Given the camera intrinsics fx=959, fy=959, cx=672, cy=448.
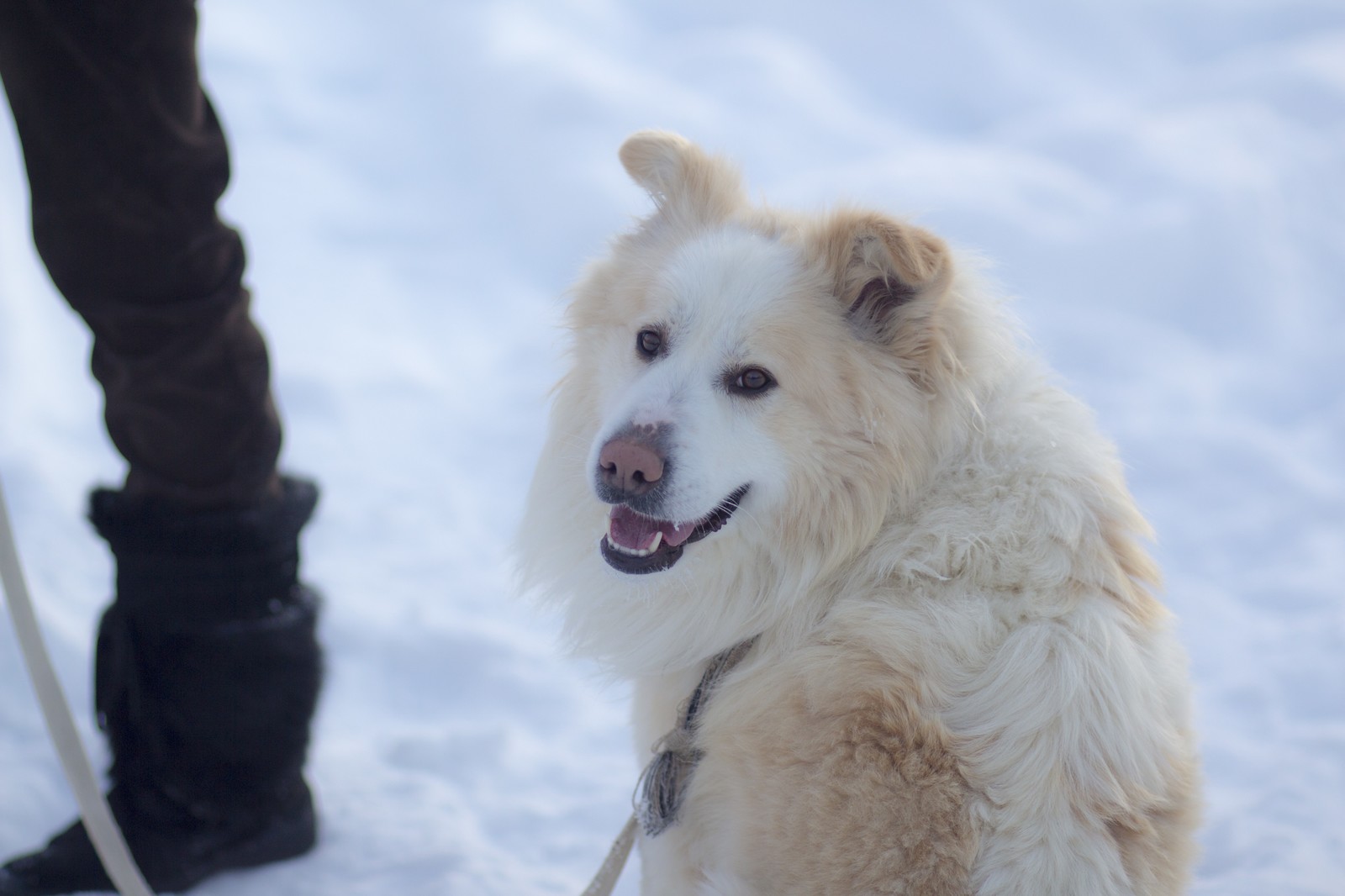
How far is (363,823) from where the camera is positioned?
288 cm

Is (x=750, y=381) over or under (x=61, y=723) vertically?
over

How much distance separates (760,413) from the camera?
2066mm

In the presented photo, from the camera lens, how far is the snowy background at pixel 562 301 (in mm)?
3066

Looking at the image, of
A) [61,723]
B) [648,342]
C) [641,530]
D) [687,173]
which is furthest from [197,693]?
[687,173]

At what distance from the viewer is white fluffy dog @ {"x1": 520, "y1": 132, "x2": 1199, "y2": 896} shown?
1648mm

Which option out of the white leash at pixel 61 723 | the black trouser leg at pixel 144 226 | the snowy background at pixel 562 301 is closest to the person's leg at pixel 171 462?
the black trouser leg at pixel 144 226

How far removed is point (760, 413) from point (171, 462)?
154 cm

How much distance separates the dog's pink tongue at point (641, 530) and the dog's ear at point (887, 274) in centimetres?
60

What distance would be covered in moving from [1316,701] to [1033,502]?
2.40 metres

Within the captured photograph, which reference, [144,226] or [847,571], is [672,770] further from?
[144,226]

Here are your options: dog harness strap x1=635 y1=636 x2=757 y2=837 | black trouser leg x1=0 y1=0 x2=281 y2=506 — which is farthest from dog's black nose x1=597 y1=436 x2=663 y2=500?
black trouser leg x1=0 y1=0 x2=281 y2=506

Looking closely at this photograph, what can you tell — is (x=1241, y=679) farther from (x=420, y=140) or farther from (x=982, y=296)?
(x=420, y=140)

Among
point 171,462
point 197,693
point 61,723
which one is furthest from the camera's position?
point 197,693

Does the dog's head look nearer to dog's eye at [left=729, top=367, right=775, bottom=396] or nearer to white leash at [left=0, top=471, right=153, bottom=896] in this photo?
dog's eye at [left=729, top=367, right=775, bottom=396]
